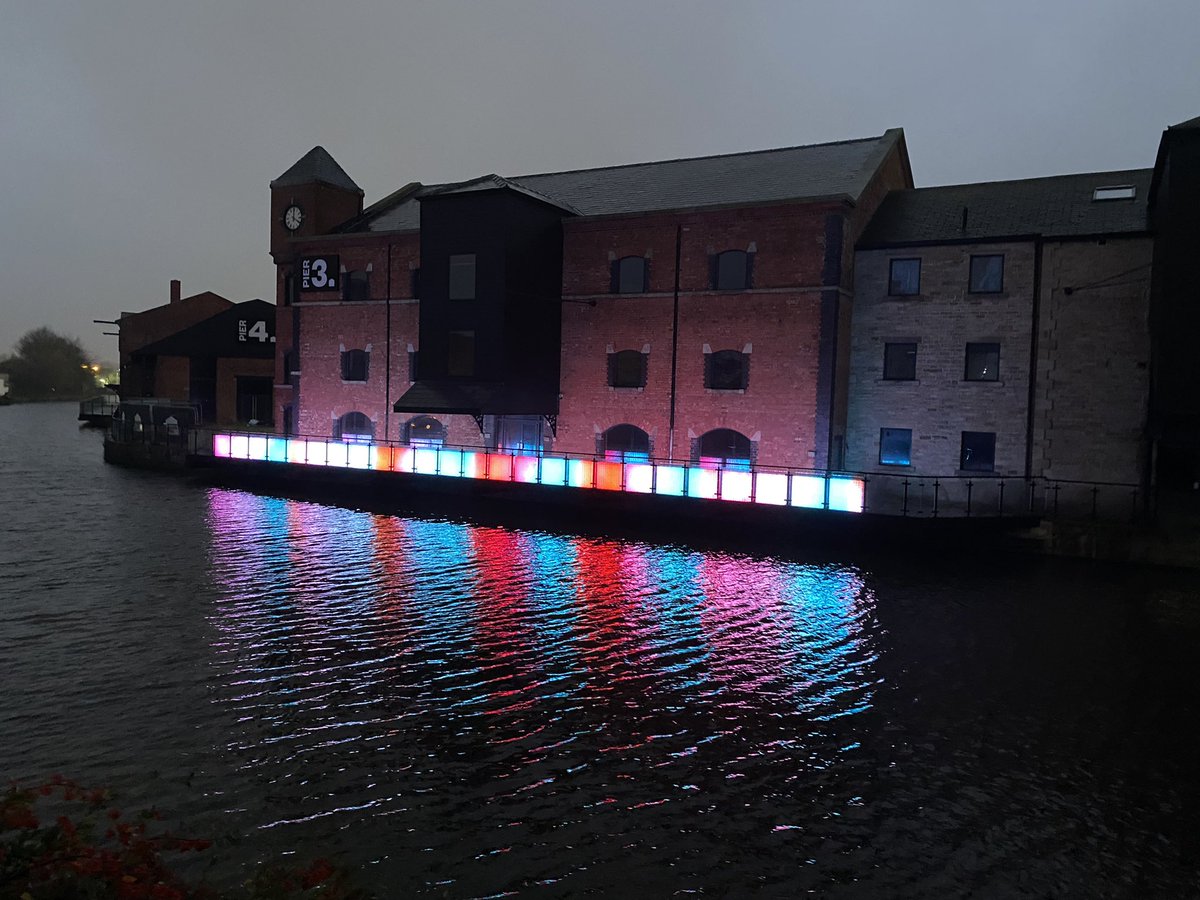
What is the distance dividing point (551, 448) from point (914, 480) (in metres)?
14.5

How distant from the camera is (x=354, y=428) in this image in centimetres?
4016

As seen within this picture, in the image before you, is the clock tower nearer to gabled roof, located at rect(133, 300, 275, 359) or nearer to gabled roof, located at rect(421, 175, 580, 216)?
gabled roof, located at rect(421, 175, 580, 216)

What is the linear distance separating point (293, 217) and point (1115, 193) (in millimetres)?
37112

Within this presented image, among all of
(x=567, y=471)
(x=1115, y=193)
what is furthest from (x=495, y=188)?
(x=1115, y=193)

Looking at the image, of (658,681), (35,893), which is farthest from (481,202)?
(35,893)

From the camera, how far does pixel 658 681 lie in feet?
44.6

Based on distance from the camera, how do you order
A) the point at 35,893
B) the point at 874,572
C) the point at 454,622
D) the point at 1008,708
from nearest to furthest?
1. the point at 35,893
2. the point at 1008,708
3. the point at 454,622
4. the point at 874,572

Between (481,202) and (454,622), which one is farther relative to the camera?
(481,202)

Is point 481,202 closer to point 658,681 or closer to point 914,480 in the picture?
point 914,480

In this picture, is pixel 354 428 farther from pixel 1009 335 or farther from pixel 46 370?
pixel 46 370

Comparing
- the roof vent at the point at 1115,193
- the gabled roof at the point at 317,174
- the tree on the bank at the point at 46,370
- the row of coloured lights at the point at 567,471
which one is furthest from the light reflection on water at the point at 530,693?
the tree on the bank at the point at 46,370

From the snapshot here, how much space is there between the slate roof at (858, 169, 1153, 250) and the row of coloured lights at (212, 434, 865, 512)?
10.6 meters

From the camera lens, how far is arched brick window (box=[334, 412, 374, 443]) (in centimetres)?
3962

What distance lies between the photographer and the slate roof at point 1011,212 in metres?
29.1
